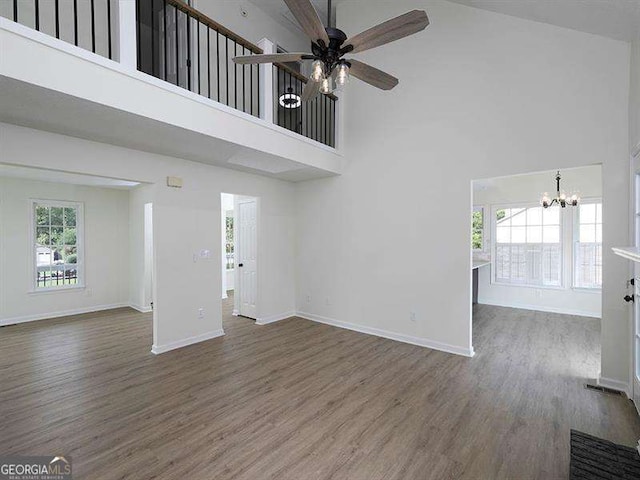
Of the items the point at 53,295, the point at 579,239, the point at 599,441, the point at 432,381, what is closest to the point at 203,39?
the point at 53,295

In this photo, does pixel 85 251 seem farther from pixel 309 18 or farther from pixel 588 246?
pixel 588 246

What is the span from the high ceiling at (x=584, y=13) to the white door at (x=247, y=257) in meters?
4.19

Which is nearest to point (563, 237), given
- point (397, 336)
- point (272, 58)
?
point (397, 336)

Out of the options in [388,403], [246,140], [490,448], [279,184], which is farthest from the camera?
[279,184]

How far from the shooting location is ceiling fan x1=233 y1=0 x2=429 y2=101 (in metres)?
1.99

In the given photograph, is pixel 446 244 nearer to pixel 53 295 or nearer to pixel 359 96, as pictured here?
pixel 359 96

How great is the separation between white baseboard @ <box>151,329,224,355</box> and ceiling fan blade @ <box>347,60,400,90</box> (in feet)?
12.5

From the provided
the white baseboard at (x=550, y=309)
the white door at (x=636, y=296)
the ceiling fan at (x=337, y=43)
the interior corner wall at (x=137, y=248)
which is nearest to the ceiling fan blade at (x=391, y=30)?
the ceiling fan at (x=337, y=43)

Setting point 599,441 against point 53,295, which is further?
point 53,295

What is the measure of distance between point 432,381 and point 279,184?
150 inches

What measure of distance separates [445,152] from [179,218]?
3608 mm

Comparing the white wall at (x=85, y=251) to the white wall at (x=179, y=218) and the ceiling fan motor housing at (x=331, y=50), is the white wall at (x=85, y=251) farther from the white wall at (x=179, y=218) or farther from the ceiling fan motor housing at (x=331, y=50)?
the ceiling fan motor housing at (x=331, y=50)

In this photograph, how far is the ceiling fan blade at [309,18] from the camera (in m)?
1.92

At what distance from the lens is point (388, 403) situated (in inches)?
108
